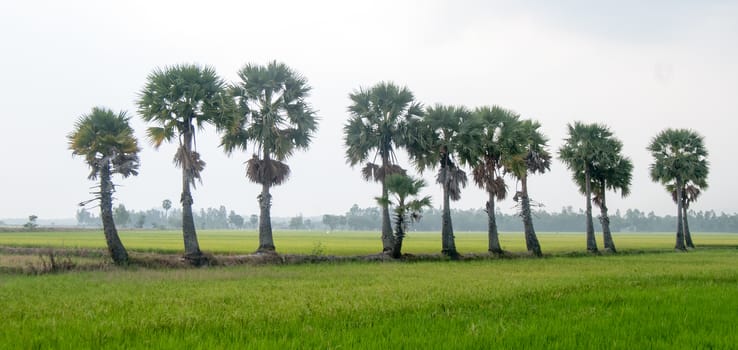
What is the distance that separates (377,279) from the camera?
848 inches

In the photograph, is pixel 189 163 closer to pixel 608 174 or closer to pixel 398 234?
pixel 398 234

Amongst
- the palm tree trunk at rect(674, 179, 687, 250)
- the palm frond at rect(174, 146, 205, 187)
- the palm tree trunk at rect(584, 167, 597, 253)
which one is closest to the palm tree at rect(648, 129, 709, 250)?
the palm tree trunk at rect(674, 179, 687, 250)

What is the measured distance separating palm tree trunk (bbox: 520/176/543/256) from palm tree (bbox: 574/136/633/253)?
10117mm

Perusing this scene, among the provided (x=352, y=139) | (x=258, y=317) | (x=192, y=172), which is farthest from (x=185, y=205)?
(x=258, y=317)

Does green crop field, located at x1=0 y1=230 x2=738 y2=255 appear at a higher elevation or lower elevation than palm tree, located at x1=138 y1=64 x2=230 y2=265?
lower

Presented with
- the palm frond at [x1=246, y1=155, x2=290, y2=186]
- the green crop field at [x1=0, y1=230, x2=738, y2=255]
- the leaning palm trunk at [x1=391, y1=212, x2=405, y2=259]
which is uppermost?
the palm frond at [x1=246, y1=155, x2=290, y2=186]

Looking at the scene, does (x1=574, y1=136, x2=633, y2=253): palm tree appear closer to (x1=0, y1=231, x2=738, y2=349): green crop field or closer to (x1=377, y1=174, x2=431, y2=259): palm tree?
(x1=377, y1=174, x2=431, y2=259): palm tree

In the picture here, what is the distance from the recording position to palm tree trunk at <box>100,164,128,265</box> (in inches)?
1083

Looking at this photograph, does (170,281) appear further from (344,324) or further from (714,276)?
(714,276)

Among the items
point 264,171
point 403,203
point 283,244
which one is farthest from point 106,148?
point 283,244

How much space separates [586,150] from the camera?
49781mm

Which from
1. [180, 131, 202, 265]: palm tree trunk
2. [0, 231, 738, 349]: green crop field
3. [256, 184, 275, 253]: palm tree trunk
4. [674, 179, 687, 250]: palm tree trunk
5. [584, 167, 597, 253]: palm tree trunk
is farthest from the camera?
[674, 179, 687, 250]: palm tree trunk

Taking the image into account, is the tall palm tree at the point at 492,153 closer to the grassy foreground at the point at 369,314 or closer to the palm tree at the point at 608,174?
the palm tree at the point at 608,174

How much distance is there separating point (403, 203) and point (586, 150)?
22.8 metres
